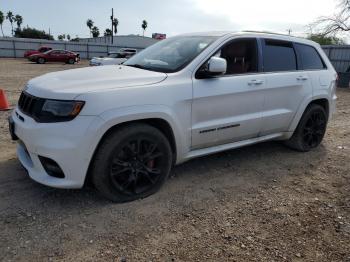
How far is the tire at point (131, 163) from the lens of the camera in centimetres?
333

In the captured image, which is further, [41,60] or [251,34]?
[41,60]

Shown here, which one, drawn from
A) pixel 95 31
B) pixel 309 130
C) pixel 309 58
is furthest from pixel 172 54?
pixel 95 31

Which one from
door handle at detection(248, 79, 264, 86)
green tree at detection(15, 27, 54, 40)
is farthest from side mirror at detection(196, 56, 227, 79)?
green tree at detection(15, 27, 54, 40)

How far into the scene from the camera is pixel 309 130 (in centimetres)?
545

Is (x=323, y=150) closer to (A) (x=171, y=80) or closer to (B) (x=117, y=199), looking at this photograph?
(A) (x=171, y=80)

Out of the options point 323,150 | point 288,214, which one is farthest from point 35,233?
point 323,150

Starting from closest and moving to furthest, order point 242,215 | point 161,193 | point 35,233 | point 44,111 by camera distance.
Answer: point 35,233, point 44,111, point 242,215, point 161,193

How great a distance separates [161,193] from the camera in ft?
12.6

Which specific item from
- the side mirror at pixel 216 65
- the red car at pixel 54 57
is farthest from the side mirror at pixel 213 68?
the red car at pixel 54 57

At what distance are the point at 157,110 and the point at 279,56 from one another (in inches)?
89.3

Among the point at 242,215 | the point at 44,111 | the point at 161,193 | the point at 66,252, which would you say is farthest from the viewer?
the point at 161,193

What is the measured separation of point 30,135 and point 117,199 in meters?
1.05

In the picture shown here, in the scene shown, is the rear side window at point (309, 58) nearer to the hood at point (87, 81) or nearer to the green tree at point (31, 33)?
the hood at point (87, 81)

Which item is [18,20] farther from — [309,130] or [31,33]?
[309,130]
